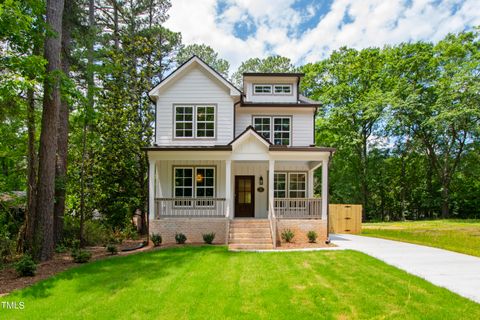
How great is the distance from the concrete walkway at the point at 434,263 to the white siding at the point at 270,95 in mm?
7970

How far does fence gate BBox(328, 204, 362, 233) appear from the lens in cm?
1633

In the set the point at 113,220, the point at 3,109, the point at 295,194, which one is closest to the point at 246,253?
the point at 295,194

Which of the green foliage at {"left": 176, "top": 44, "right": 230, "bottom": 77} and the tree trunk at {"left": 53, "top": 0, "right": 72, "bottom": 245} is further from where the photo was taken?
the green foliage at {"left": 176, "top": 44, "right": 230, "bottom": 77}

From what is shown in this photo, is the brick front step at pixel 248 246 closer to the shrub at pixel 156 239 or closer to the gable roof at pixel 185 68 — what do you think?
the shrub at pixel 156 239

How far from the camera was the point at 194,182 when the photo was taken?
14484mm

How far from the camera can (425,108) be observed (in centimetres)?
2584

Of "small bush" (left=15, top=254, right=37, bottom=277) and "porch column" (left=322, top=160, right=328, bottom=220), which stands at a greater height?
"porch column" (left=322, top=160, right=328, bottom=220)

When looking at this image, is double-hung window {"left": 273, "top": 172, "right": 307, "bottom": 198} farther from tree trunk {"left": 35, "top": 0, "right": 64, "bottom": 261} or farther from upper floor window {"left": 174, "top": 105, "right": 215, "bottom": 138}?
tree trunk {"left": 35, "top": 0, "right": 64, "bottom": 261}

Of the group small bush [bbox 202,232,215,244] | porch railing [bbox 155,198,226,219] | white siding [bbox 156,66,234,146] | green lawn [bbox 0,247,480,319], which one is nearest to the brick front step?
small bush [bbox 202,232,215,244]

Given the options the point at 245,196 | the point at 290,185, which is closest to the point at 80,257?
the point at 245,196

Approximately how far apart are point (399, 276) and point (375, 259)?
68.2 inches

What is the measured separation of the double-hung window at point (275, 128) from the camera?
15375mm

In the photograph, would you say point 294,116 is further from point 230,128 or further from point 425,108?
point 425,108

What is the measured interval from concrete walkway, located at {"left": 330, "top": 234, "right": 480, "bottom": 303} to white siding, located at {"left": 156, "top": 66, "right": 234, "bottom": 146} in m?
7.47
